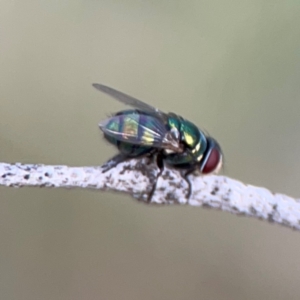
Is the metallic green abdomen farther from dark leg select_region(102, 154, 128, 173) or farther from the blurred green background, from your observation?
the blurred green background

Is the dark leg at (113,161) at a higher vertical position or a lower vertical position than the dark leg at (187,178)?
lower

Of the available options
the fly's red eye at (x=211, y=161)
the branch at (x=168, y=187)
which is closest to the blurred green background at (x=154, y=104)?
the fly's red eye at (x=211, y=161)

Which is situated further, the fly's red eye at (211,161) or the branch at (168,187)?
the fly's red eye at (211,161)

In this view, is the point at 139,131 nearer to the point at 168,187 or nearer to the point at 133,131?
the point at 133,131

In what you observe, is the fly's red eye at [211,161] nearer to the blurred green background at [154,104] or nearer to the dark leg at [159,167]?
the dark leg at [159,167]

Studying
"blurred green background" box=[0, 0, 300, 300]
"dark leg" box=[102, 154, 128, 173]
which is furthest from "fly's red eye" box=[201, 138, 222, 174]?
"blurred green background" box=[0, 0, 300, 300]

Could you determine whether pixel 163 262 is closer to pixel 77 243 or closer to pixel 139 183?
pixel 77 243
